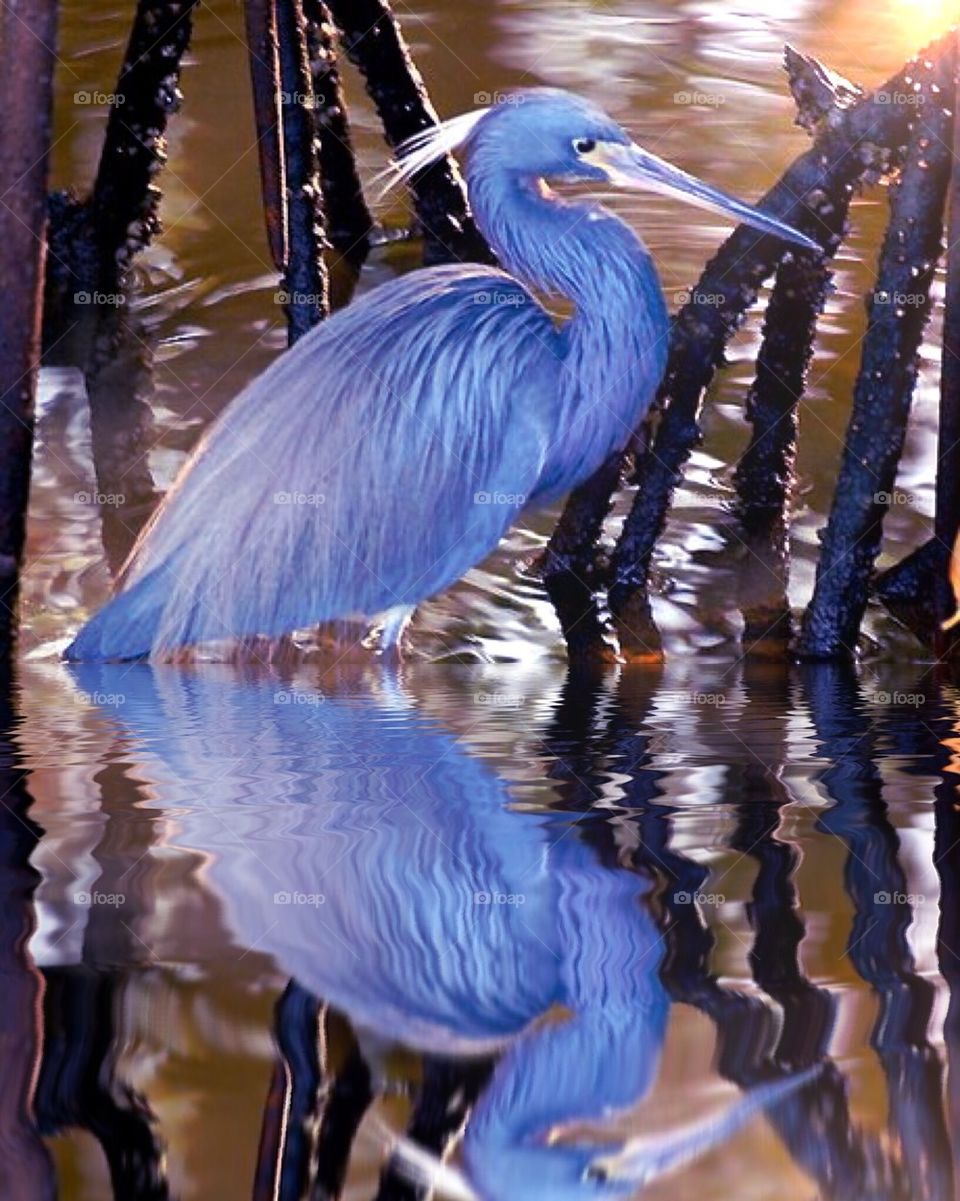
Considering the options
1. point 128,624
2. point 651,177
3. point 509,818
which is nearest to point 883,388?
point 651,177

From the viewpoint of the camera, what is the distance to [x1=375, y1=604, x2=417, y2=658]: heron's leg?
2.52m

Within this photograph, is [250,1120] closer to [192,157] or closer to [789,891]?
[789,891]

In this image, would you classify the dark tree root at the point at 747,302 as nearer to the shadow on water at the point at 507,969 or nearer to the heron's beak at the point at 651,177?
the heron's beak at the point at 651,177

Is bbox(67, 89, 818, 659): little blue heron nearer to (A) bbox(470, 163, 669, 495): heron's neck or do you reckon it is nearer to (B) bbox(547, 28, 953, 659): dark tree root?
(A) bbox(470, 163, 669, 495): heron's neck

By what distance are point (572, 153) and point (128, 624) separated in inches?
43.8

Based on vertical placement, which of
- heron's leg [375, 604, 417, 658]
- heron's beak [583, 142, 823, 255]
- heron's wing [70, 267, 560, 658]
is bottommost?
heron's leg [375, 604, 417, 658]

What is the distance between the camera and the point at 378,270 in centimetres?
276

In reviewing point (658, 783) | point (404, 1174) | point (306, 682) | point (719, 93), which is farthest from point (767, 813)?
point (719, 93)

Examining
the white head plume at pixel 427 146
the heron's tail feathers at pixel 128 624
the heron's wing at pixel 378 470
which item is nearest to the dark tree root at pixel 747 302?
the heron's wing at pixel 378 470

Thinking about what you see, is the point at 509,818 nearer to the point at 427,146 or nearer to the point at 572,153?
the point at 572,153

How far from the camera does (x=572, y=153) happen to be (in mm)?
2438

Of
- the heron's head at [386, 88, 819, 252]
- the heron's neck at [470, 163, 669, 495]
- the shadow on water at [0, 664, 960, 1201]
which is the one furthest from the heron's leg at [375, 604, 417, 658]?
the shadow on water at [0, 664, 960, 1201]

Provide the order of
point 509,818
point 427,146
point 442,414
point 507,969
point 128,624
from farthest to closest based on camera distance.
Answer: point 427,146 → point 128,624 → point 442,414 → point 509,818 → point 507,969

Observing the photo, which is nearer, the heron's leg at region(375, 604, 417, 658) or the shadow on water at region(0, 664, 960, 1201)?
the shadow on water at region(0, 664, 960, 1201)
